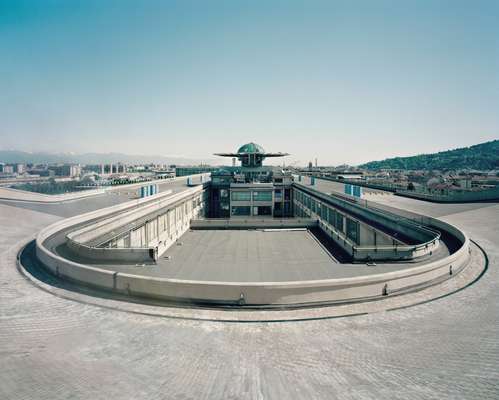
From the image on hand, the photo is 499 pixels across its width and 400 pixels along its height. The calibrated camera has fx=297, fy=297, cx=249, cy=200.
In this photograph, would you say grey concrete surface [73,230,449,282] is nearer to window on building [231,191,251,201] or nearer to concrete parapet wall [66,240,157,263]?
concrete parapet wall [66,240,157,263]

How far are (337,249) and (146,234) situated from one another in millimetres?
17007

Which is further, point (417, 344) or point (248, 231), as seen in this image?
point (248, 231)

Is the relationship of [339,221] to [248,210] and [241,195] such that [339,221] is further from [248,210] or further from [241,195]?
[241,195]

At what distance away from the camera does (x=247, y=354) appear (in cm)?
983

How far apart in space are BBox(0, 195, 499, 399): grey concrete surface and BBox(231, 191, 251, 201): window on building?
50818mm

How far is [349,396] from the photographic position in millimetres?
8008

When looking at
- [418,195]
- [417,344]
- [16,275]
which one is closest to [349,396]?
[417,344]

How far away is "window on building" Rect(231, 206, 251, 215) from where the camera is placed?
211 feet

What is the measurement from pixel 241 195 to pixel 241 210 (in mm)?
3281

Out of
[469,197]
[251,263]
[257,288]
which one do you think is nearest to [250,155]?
[469,197]

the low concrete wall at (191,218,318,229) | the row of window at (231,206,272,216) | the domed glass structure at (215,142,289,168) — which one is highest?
the domed glass structure at (215,142,289,168)

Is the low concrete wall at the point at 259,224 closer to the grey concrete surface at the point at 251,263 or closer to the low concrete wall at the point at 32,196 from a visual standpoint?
the grey concrete surface at the point at 251,263

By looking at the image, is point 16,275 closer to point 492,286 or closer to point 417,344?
point 417,344

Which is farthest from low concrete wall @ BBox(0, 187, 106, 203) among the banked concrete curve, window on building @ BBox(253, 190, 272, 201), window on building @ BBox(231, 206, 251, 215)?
window on building @ BBox(253, 190, 272, 201)
